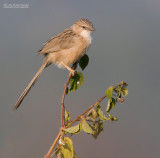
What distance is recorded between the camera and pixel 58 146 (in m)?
2.45

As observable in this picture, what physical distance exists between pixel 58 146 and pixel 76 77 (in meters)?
0.96

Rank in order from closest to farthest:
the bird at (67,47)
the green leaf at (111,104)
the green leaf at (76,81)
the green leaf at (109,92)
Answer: the green leaf at (109,92)
the green leaf at (111,104)
the green leaf at (76,81)
the bird at (67,47)

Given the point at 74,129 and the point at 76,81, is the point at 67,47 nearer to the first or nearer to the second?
the point at 76,81

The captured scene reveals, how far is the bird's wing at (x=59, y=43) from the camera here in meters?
4.97

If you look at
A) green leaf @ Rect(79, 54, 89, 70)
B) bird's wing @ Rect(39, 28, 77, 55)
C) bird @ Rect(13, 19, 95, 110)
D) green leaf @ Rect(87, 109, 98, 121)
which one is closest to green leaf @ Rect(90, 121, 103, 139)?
green leaf @ Rect(87, 109, 98, 121)

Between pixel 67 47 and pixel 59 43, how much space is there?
0.17 metres

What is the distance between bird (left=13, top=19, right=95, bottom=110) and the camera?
489cm

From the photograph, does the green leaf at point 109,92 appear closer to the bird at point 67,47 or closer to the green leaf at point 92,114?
the green leaf at point 92,114

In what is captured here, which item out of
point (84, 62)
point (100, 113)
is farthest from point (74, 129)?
point (84, 62)

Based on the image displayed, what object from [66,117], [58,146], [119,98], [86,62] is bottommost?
[58,146]

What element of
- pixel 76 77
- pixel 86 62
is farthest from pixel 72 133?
pixel 86 62

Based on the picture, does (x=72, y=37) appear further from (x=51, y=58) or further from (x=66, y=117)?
(x=66, y=117)

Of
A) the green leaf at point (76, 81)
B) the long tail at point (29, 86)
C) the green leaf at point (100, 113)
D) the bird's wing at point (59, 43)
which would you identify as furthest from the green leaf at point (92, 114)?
the bird's wing at point (59, 43)

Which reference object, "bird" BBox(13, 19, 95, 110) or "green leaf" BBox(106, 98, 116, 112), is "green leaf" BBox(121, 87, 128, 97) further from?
"bird" BBox(13, 19, 95, 110)
